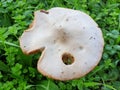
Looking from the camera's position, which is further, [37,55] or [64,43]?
[37,55]

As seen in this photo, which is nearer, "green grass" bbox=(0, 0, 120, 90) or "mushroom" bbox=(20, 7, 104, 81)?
"mushroom" bbox=(20, 7, 104, 81)

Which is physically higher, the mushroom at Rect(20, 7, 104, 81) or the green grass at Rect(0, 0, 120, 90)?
the mushroom at Rect(20, 7, 104, 81)

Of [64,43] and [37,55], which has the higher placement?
[64,43]

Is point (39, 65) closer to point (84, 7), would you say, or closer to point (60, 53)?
point (60, 53)

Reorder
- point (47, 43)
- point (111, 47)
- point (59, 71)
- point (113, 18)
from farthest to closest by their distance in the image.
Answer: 1. point (113, 18)
2. point (111, 47)
3. point (47, 43)
4. point (59, 71)

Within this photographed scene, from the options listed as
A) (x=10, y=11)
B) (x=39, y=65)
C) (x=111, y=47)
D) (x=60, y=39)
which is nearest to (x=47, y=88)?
(x=39, y=65)
